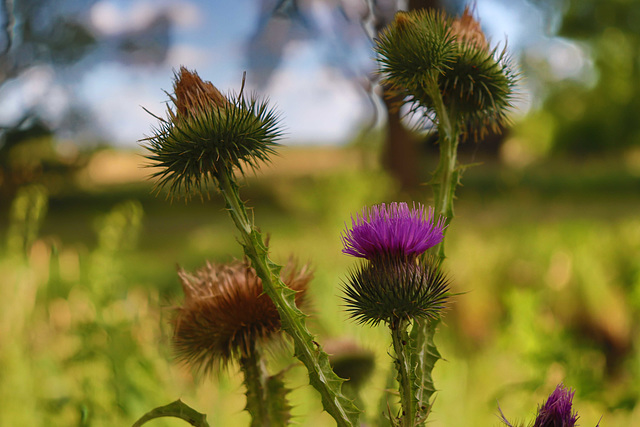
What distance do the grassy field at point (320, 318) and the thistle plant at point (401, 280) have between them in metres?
0.04

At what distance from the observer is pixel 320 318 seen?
3.02 feet

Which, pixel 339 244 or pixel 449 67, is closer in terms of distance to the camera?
pixel 449 67

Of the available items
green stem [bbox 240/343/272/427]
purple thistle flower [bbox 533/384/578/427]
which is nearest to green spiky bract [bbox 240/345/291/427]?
green stem [bbox 240/343/272/427]

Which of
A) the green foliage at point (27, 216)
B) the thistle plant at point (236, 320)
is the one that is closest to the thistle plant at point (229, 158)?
the thistle plant at point (236, 320)

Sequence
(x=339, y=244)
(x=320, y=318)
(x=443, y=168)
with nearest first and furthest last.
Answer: (x=443, y=168), (x=320, y=318), (x=339, y=244)

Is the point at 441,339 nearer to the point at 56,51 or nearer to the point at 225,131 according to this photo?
the point at 225,131

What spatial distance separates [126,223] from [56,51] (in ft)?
15.2

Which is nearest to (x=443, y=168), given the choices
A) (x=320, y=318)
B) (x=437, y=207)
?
(x=437, y=207)

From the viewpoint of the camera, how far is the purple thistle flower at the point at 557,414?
1.42 ft

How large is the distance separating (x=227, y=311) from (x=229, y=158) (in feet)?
0.62

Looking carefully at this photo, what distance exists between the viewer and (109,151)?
8031 mm

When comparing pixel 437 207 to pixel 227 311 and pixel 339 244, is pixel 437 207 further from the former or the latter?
pixel 339 244

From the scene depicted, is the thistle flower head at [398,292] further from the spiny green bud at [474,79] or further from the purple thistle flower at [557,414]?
the spiny green bud at [474,79]

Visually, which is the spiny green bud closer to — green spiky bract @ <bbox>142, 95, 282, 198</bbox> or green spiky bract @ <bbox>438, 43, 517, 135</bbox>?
green spiky bract @ <bbox>438, 43, 517, 135</bbox>
